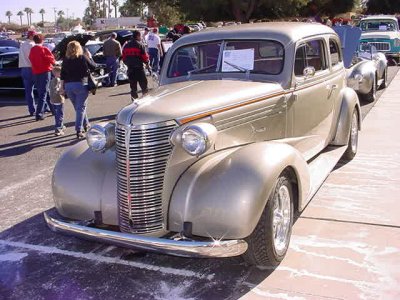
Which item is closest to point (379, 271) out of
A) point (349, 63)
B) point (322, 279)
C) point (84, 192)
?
point (322, 279)

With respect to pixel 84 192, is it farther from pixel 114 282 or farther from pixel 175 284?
pixel 175 284

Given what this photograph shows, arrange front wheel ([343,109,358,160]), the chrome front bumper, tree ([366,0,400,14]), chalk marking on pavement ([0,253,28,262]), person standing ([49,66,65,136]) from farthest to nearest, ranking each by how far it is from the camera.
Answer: tree ([366,0,400,14]), person standing ([49,66,65,136]), front wheel ([343,109,358,160]), chalk marking on pavement ([0,253,28,262]), the chrome front bumper

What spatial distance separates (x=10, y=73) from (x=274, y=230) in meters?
12.1

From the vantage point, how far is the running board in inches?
183

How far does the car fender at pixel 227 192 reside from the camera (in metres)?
3.39

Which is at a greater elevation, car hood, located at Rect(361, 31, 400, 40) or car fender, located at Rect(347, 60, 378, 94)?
car hood, located at Rect(361, 31, 400, 40)

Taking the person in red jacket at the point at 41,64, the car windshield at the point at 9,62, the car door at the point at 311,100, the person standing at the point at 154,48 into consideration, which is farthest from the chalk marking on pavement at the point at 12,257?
the person standing at the point at 154,48

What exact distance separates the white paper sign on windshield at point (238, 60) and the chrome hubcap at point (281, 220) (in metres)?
1.48

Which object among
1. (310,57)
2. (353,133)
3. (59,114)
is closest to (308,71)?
(310,57)

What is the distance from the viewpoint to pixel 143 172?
3518 millimetres

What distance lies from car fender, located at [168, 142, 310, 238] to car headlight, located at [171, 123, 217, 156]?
0.19m

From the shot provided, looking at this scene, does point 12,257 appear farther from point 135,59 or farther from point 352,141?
point 135,59

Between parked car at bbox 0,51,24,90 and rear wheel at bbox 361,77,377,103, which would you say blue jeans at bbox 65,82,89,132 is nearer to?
rear wheel at bbox 361,77,377,103

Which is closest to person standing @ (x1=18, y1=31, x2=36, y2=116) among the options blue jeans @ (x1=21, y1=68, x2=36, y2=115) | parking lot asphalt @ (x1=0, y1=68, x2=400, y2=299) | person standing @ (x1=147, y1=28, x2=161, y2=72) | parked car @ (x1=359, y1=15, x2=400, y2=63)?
blue jeans @ (x1=21, y1=68, x2=36, y2=115)
